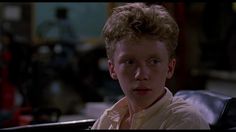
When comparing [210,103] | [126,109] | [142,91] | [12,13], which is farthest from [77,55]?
[142,91]

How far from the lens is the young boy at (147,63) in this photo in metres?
0.92

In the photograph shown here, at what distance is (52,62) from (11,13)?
1.53 metres

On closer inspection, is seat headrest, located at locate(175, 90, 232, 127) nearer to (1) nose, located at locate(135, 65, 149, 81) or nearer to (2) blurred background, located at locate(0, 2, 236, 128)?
(1) nose, located at locate(135, 65, 149, 81)

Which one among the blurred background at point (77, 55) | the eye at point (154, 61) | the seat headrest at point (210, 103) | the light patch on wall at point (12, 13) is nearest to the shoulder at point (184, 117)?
the eye at point (154, 61)

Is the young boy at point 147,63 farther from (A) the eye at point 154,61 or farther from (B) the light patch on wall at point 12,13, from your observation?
(B) the light patch on wall at point 12,13

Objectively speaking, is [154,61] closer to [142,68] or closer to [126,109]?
[142,68]

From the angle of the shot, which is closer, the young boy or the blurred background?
the young boy

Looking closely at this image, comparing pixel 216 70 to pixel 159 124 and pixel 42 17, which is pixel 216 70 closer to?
pixel 42 17

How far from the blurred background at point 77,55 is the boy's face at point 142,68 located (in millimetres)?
3346

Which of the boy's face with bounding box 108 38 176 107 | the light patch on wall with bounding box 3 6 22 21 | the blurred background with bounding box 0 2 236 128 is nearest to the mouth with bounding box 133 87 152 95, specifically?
the boy's face with bounding box 108 38 176 107

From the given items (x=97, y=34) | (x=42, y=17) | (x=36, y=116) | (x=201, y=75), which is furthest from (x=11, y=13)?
(x=36, y=116)

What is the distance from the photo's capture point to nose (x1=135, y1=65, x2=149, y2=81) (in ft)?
3.01

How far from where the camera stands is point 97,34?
617 cm

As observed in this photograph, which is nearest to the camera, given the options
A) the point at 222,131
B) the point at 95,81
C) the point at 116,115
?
the point at 116,115
